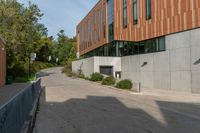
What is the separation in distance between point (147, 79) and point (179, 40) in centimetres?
710

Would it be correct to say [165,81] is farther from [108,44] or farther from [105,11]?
[105,11]

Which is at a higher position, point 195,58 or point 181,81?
point 195,58

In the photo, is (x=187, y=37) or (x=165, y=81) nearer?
(x=187, y=37)

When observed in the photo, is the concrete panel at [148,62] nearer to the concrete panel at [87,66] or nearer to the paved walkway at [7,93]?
the concrete panel at [87,66]

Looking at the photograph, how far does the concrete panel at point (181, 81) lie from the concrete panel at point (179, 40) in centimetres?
246

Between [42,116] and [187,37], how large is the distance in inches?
693

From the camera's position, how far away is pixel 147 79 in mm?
33031

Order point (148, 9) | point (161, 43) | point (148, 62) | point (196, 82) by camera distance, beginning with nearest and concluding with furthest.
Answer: point (196, 82) < point (161, 43) < point (148, 62) < point (148, 9)

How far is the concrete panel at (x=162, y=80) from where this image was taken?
29345mm

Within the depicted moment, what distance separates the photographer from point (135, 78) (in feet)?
118

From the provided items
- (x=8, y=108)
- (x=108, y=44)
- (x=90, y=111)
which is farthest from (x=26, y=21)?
(x=8, y=108)

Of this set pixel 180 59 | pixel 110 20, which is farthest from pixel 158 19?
pixel 110 20

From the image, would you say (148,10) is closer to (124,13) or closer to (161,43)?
(161,43)

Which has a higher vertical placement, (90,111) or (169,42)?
(169,42)
